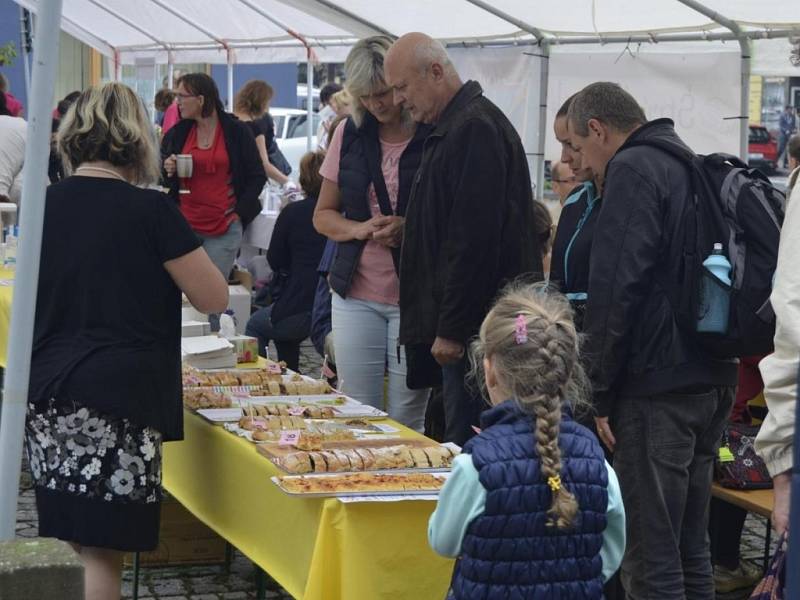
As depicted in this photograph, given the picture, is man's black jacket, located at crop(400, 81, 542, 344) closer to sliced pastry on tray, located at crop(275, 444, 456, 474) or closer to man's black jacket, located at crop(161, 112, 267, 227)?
sliced pastry on tray, located at crop(275, 444, 456, 474)

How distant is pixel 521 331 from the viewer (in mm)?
2611

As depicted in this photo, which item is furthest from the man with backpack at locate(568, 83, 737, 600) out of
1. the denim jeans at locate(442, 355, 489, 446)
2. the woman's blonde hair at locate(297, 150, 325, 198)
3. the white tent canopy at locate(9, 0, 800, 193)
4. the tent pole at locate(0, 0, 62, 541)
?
the woman's blonde hair at locate(297, 150, 325, 198)

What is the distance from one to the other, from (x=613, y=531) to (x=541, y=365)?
1.30ft

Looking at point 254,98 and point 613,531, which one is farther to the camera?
point 254,98

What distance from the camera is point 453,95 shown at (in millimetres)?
4129

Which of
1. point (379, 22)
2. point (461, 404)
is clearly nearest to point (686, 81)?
point (379, 22)

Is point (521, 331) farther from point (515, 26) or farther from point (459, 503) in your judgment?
point (515, 26)

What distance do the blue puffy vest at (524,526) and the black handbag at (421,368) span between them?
1621mm

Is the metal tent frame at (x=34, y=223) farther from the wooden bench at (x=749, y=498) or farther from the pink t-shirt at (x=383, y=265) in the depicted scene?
the wooden bench at (x=749, y=498)

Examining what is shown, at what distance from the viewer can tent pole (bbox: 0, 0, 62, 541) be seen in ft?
8.75

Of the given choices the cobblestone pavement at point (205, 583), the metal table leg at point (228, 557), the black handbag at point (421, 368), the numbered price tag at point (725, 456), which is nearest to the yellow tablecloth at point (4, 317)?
the cobblestone pavement at point (205, 583)

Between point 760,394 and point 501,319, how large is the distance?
2451mm

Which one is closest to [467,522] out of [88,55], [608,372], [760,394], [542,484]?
[542,484]

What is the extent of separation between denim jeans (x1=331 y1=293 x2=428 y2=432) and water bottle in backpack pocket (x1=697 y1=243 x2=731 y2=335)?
4.19 ft
